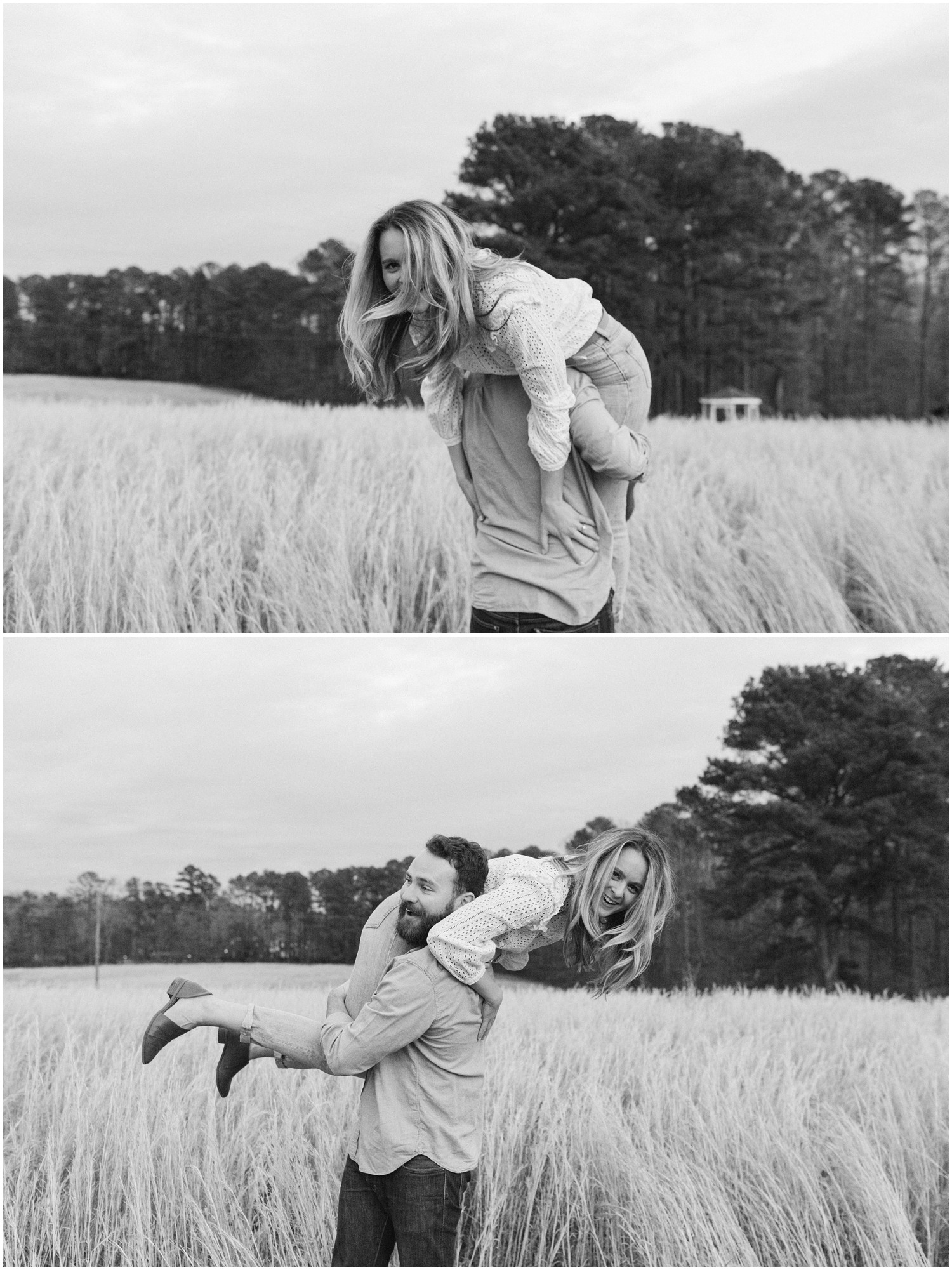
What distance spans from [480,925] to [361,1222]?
2.44 ft

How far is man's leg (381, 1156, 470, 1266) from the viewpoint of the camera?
216 cm

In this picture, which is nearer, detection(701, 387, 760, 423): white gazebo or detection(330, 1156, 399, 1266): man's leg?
detection(330, 1156, 399, 1266): man's leg

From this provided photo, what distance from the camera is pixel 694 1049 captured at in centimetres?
389

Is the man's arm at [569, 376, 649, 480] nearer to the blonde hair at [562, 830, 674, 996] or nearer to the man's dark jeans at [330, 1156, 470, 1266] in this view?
the blonde hair at [562, 830, 674, 996]

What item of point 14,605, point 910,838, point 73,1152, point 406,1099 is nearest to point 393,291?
point 406,1099

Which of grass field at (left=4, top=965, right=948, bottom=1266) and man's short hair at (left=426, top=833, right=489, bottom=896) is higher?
man's short hair at (left=426, top=833, right=489, bottom=896)

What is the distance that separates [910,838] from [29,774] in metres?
4.28

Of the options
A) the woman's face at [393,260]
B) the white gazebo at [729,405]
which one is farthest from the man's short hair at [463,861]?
the white gazebo at [729,405]

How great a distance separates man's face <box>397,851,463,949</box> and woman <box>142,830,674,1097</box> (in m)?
0.06

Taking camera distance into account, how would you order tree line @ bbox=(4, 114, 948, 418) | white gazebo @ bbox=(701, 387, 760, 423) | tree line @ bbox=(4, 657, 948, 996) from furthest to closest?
white gazebo @ bbox=(701, 387, 760, 423) → tree line @ bbox=(4, 114, 948, 418) → tree line @ bbox=(4, 657, 948, 996)

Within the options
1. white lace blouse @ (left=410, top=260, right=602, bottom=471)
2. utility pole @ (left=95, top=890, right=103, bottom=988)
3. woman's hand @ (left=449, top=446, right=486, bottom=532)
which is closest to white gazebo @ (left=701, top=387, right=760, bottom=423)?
utility pole @ (left=95, top=890, right=103, bottom=988)

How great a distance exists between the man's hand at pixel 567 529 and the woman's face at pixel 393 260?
1.79ft

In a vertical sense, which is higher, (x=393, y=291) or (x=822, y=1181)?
(x=393, y=291)

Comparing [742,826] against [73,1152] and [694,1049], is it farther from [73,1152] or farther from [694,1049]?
[73,1152]
